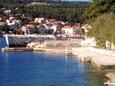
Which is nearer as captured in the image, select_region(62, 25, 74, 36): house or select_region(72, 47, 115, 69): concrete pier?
select_region(72, 47, 115, 69): concrete pier

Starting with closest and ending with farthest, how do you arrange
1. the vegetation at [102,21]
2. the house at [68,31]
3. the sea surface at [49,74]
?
the sea surface at [49,74]
the vegetation at [102,21]
the house at [68,31]

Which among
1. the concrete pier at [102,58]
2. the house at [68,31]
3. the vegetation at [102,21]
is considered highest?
the vegetation at [102,21]

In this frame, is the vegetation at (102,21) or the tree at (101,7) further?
the tree at (101,7)

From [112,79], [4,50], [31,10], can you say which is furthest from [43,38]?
[31,10]

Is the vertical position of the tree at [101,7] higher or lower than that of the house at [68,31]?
higher

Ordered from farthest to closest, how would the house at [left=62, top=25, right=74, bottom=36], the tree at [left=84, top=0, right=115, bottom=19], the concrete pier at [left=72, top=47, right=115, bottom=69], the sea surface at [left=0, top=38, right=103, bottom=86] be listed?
1. the house at [left=62, top=25, right=74, bottom=36]
2. the tree at [left=84, top=0, right=115, bottom=19]
3. the concrete pier at [left=72, top=47, right=115, bottom=69]
4. the sea surface at [left=0, top=38, right=103, bottom=86]

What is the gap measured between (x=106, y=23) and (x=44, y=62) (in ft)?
26.7

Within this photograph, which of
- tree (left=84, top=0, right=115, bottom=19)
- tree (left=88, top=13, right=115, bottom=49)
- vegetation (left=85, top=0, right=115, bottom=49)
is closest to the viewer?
tree (left=88, top=13, right=115, bottom=49)

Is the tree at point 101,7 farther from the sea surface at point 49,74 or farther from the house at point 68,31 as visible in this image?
the house at point 68,31

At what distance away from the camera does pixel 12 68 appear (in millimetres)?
43719

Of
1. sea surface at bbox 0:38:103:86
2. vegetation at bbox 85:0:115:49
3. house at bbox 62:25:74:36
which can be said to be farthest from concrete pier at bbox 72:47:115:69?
house at bbox 62:25:74:36

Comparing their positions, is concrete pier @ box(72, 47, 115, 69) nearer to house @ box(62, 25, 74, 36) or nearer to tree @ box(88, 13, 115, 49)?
tree @ box(88, 13, 115, 49)

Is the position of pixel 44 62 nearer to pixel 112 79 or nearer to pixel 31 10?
pixel 112 79

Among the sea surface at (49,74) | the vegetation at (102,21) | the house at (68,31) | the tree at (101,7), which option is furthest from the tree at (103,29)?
the house at (68,31)
